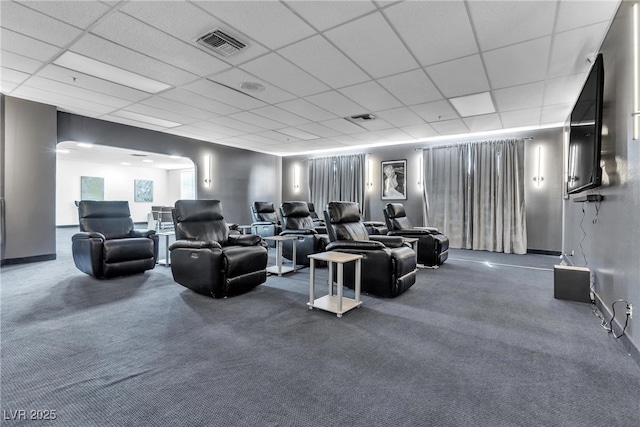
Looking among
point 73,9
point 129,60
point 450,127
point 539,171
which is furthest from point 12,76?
point 539,171

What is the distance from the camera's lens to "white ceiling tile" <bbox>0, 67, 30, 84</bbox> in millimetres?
3818

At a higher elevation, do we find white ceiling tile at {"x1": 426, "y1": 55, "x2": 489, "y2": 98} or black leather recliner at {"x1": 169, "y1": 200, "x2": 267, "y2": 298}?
white ceiling tile at {"x1": 426, "y1": 55, "x2": 489, "y2": 98}

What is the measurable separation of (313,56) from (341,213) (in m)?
1.82

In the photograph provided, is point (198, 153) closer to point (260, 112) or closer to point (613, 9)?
point (260, 112)

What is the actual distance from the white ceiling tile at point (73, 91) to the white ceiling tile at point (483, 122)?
5816mm

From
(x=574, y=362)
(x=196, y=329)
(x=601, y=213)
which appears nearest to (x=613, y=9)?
(x=601, y=213)

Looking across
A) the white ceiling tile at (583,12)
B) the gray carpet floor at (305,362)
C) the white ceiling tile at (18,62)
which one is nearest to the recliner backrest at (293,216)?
the gray carpet floor at (305,362)

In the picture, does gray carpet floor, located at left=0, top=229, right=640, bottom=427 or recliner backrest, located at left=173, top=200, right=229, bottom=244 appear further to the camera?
recliner backrest, located at left=173, top=200, right=229, bottom=244

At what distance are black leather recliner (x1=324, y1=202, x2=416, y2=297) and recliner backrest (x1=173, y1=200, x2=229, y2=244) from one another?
1.46 meters

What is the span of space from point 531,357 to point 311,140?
633 cm

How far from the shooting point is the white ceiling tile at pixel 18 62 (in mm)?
3369

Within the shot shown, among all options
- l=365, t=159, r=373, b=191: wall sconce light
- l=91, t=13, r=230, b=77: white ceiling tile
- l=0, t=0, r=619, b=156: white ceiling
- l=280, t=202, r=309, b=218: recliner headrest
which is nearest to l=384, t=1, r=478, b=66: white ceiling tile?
l=0, t=0, r=619, b=156: white ceiling

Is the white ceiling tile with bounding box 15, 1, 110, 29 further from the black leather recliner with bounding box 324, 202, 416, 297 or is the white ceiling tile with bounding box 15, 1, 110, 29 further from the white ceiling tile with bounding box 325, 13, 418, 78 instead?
the black leather recliner with bounding box 324, 202, 416, 297

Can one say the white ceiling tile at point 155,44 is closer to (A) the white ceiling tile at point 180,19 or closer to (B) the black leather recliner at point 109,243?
(A) the white ceiling tile at point 180,19
